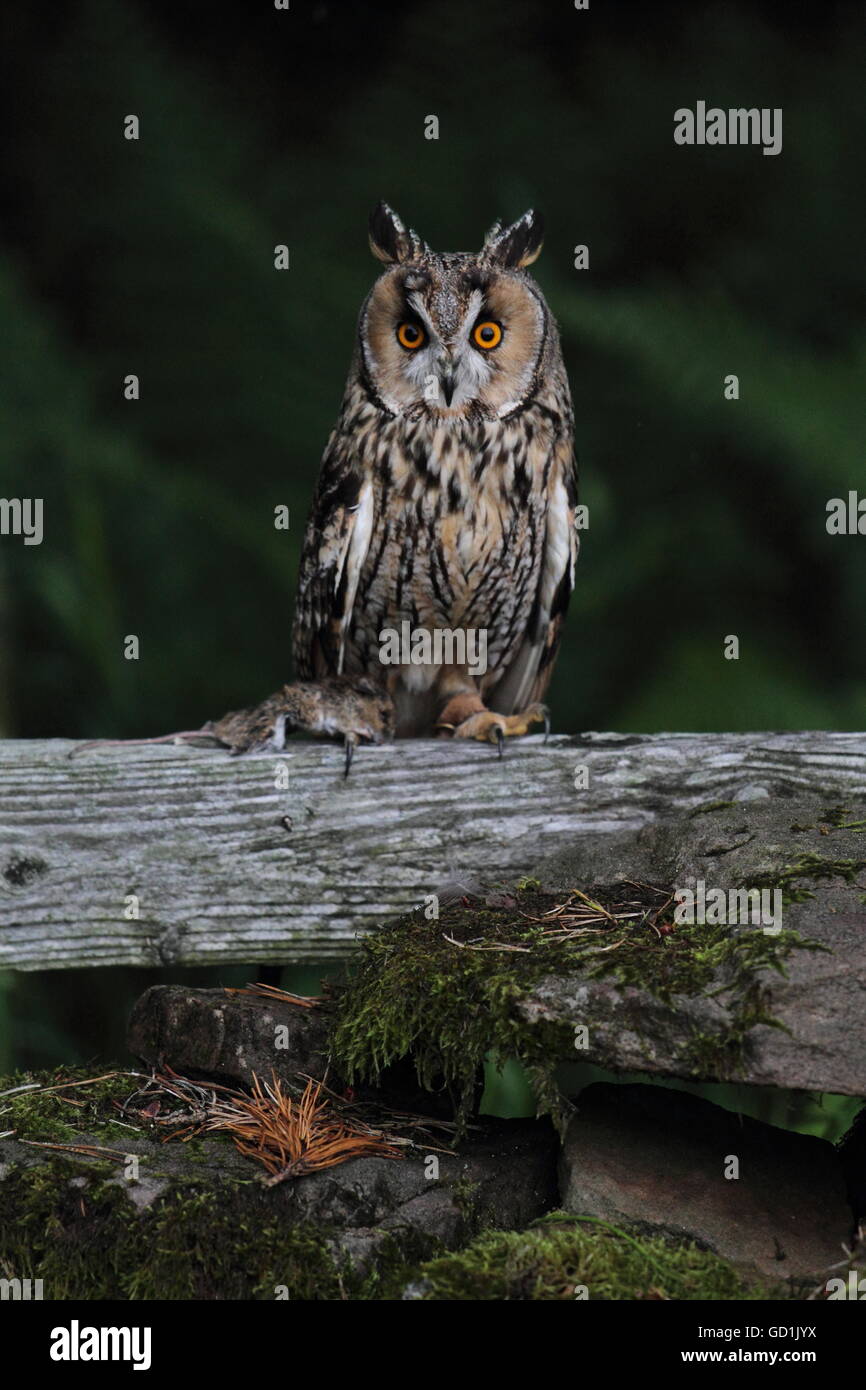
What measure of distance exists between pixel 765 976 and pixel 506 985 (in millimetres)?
308

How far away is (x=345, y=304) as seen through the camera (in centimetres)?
334

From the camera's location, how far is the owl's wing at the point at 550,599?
2906 mm

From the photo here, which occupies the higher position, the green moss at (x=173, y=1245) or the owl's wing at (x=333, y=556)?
the owl's wing at (x=333, y=556)

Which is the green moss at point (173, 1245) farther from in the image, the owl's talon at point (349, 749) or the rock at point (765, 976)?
the owl's talon at point (349, 749)

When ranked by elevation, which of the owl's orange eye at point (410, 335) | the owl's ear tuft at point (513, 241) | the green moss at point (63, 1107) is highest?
the owl's ear tuft at point (513, 241)

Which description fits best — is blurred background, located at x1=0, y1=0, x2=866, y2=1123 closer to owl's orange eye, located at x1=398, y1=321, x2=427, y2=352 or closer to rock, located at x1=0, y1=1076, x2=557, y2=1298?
owl's orange eye, located at x1=398, y1=321, x2=427, y2=352

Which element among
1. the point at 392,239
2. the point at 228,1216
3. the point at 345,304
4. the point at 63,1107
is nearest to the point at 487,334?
the point at 392,239

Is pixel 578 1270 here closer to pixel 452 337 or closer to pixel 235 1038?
pixel 235 1038

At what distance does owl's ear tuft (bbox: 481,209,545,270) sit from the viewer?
266 cm

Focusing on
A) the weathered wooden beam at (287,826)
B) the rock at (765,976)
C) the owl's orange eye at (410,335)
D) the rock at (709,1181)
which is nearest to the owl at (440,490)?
the owl's orange eye at (410,335)

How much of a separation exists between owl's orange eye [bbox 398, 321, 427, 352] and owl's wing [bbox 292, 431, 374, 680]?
264 mm

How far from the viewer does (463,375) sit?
2711 mm
